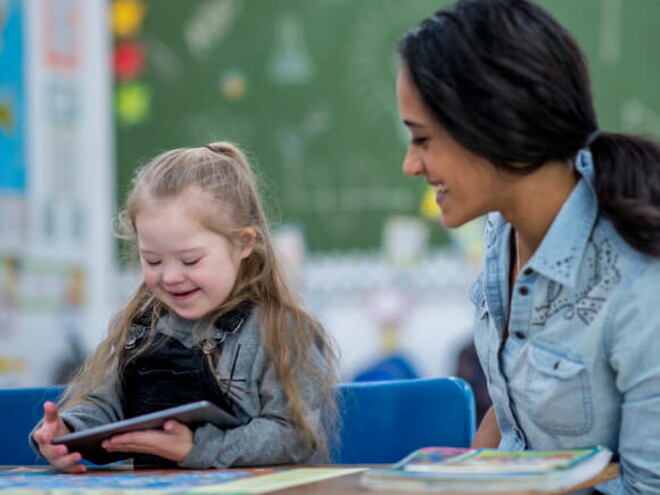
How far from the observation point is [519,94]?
1251 millimetres

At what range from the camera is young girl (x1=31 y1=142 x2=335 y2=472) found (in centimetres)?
140

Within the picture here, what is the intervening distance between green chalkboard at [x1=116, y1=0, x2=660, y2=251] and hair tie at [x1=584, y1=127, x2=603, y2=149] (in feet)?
8.82

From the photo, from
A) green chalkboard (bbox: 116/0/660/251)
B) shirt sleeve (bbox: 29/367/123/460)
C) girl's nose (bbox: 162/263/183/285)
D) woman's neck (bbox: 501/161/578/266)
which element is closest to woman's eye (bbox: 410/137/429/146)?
woman's neck (bbox: 501/161/578/266)

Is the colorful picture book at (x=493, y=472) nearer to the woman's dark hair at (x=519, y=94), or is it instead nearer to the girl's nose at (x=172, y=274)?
the woman's dark hair at (x=519, y=94)

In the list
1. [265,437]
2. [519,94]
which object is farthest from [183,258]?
[519,94]

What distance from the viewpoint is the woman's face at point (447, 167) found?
130 cm

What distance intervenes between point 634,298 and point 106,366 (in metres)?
0.70

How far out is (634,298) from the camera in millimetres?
1248

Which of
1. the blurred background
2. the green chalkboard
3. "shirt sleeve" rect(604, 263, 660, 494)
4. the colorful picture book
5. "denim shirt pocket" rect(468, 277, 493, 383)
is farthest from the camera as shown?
the green chalkboard

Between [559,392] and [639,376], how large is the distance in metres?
0.09

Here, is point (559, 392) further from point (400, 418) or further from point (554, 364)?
point (400, 418)

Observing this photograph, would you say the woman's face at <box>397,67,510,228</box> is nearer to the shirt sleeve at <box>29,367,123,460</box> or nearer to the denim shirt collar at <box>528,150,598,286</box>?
the denim shirt collar at <box>528,150,598,286</box>

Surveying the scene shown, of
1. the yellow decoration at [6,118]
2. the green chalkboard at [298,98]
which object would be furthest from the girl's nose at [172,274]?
the green chalkboard at [298,98]

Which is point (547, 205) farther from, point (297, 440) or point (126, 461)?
point (126, 461)
